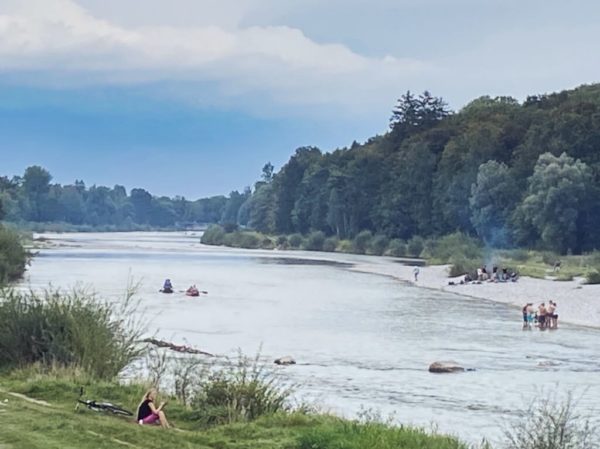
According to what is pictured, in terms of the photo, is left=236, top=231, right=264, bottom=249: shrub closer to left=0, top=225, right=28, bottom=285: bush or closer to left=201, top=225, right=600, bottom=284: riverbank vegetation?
left=201, top=225, right=600, bottom=284: riverbank vegetation

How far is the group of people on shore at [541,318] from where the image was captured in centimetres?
4056

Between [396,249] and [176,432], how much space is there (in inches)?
4077

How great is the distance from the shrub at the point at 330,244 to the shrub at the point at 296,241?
19.6 feet

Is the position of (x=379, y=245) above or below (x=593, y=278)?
above

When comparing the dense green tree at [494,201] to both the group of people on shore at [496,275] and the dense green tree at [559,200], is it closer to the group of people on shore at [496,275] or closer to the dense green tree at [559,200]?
the dense green tree at [559,200]

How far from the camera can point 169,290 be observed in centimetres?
5572

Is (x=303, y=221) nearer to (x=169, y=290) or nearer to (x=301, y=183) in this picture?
(x=301, y=183)

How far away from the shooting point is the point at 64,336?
1619cm

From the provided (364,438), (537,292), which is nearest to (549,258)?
(537,292)

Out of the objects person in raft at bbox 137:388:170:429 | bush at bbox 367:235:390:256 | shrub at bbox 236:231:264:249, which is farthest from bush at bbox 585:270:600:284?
shrub at bbox 236:231:264:249

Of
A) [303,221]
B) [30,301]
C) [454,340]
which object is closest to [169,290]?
[454,340]

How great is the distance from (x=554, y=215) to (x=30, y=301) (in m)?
70.8

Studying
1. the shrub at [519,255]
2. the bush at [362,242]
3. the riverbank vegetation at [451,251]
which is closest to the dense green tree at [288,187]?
the riverbank vegetation at [451,251]

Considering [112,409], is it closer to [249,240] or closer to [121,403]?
[121,403]
